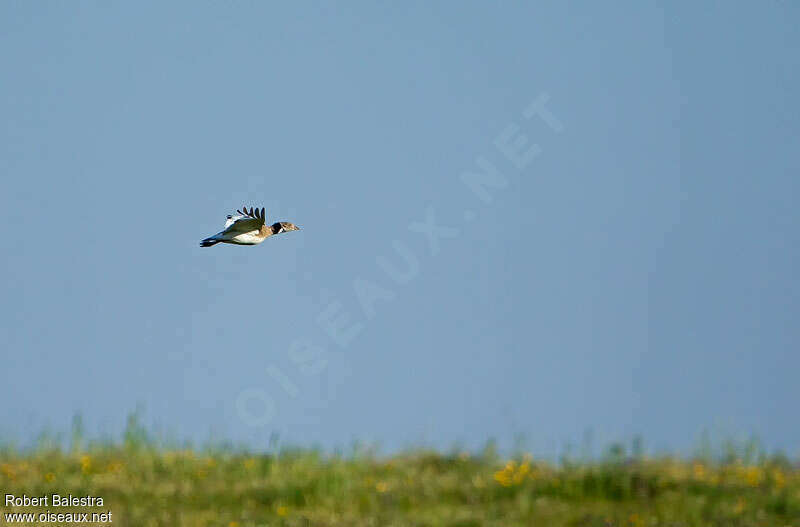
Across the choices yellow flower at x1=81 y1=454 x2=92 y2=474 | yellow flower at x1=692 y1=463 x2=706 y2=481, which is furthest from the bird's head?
yellow flower at x1=692 y1=463 x2=706 y2=481

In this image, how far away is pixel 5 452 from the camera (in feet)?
49.4

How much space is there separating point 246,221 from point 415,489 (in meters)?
6.64

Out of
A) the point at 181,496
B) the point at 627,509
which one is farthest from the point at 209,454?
the point at 627,509

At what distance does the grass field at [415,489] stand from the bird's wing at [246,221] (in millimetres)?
4536

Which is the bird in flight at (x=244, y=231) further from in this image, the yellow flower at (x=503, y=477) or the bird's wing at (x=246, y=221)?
the yellow flower at (x=503, y=477)

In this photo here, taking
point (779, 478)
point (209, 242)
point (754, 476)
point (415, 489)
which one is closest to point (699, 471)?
point (754, 476)

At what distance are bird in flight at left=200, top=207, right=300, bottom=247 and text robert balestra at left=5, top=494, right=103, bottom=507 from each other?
5916 millimetres

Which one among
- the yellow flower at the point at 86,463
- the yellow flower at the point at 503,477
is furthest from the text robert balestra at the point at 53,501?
the yellow flower at the point at 503,477

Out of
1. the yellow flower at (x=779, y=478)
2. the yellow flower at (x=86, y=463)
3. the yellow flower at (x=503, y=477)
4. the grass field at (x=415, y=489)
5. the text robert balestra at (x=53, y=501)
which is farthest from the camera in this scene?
the yellow flower at (x=86, y=463)

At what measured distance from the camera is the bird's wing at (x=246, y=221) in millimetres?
17844

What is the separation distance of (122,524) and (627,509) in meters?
5.32

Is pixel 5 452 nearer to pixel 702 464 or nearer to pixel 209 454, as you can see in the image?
pixel 209 454

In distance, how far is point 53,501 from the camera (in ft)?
43.2

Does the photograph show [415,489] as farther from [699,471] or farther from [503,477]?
[699,471]
